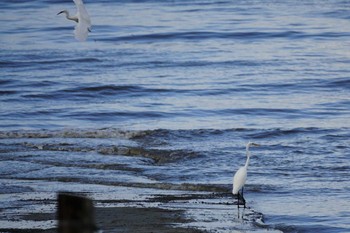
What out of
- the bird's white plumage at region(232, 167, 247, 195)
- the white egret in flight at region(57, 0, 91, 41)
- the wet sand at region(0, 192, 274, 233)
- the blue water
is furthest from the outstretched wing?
the bird's white plumage at region(232, 167, 247, 195)

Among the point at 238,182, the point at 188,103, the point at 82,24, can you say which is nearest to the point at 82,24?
the point at 82,24

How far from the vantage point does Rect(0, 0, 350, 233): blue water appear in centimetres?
936

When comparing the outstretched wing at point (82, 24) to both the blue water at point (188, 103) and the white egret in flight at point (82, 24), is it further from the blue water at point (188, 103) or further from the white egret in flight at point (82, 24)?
the blue water at point (188, 103)

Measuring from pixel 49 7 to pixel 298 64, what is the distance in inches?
564

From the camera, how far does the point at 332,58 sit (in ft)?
68.3

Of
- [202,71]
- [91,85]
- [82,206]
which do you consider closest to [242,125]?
[91,85]

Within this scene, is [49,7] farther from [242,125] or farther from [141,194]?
[141,194]

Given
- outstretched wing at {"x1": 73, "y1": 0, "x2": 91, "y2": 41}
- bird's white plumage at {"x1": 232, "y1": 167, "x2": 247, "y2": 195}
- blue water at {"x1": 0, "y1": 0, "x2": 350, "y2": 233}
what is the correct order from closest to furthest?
1. bird's white plumage at {"x1": 232, "y1": 167, "x2": 247, "y2": 195}
2. blue water at {"x1": 0, "y1": 0, "x2": 350, "y2": 233}
3. outstretched wing at {"x1": 73, "y1": 0, "x2": 91, "y2": 41}

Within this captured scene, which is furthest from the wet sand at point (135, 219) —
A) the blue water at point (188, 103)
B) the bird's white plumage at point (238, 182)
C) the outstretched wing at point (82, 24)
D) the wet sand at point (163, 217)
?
the outstretched wing at point (82, 24)

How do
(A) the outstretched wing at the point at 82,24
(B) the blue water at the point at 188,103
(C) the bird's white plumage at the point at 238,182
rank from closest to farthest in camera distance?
(C) the bird's white plumage at the point at 238,182
(B) the blue water at the point at 188,103
(A) the outstretched wing at the point at 82,24

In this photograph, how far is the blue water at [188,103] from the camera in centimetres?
936

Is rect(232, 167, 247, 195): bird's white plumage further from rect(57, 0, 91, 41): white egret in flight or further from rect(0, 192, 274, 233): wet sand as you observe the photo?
rect(57, 0, 91, 41): white egret in flight

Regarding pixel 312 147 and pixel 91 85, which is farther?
pixel 91 85

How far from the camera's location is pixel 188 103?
15.9 m
